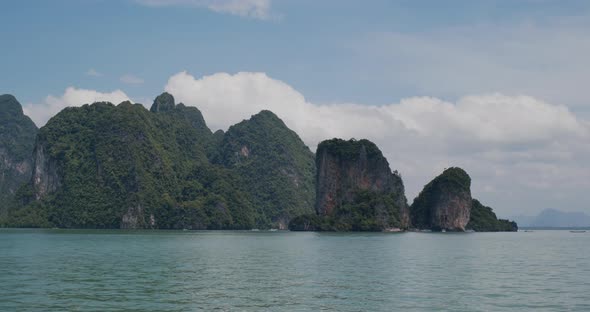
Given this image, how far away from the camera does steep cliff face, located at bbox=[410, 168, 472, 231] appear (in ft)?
608

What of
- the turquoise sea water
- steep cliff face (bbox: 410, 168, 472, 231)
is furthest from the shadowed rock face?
the turquoise sea water

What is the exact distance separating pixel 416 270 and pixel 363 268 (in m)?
4.53

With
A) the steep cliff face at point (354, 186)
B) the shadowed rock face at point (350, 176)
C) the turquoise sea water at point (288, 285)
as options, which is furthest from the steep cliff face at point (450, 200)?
the turquoise sea water at point (288, 285)

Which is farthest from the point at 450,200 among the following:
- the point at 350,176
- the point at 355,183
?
the point at 350,176

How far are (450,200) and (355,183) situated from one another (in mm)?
29779

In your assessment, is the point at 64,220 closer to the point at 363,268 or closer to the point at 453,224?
the point at 453,224

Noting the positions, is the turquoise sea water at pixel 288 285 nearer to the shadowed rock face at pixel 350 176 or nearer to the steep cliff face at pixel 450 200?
the shadowed rock face at pixel 350 176

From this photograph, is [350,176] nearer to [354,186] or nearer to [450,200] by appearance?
[354,186]

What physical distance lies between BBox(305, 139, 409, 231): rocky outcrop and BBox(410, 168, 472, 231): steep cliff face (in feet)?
32.2

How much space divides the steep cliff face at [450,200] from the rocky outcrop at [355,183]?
9812 millimetres

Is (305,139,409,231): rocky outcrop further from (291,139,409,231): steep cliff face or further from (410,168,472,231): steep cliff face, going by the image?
(410,168,472,231): steep cliff face

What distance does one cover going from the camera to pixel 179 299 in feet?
106

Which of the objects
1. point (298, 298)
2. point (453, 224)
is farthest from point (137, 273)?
point (453, 224)

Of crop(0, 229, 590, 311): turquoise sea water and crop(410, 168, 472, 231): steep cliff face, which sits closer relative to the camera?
crop(0, 229, 590, 311): turquoise sea water
